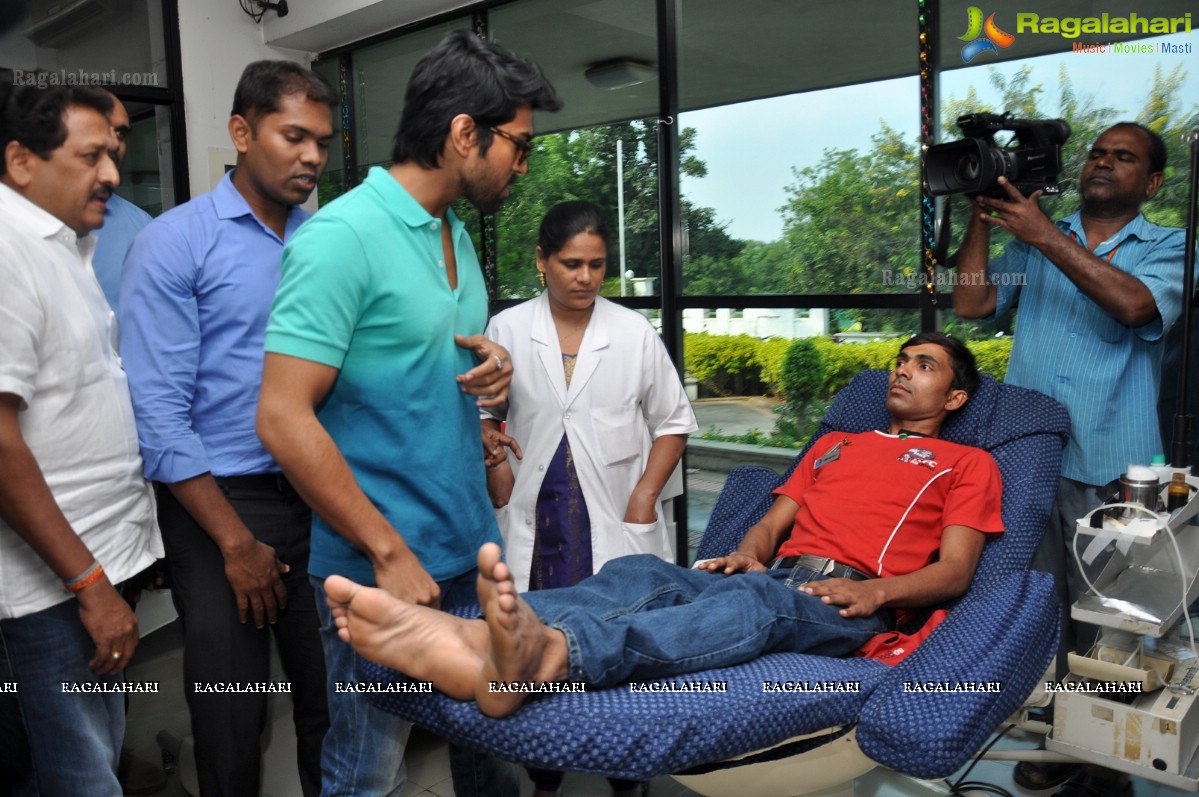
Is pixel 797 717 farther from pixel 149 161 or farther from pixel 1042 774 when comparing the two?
pixel 149 161

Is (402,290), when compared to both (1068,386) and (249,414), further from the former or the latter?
(1068,386)

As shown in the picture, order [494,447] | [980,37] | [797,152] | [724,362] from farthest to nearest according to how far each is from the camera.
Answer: [724,362], [797,152], [980,37], [494,447]

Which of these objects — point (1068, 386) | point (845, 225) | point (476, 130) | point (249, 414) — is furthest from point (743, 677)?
point (845, 225)

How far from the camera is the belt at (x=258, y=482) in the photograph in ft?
5.56

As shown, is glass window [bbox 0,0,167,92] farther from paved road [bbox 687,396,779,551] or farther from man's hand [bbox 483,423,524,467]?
man's hand [bbox 483,423,524,467]

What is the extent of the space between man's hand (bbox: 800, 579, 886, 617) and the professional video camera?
0.99 meters

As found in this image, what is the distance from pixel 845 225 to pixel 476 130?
6.17 ft

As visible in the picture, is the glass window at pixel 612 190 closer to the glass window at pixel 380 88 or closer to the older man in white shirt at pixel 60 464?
the glass window at pixel 380 88

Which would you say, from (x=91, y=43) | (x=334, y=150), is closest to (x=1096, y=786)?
(x=334, y=150)

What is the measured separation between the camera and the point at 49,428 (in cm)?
140

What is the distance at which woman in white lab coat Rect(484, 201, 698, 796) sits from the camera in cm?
218

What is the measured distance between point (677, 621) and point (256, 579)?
80 centimetres

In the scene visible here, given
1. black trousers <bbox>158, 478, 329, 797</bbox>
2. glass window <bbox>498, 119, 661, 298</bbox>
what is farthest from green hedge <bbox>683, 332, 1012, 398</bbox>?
black trousers <bbox>158, 478, 329, 797</bbox>

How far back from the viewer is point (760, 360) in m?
3.20
